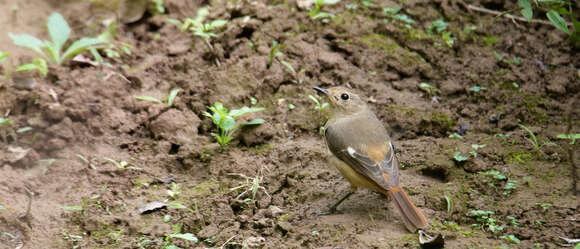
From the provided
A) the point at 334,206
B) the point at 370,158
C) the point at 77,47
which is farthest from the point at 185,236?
the point at 77,47

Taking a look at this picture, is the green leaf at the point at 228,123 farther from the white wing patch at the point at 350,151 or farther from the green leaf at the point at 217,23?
the green leaf at the point at 217,23

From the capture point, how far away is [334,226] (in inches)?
164

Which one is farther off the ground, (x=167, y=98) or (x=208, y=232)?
(x=167, y=98)

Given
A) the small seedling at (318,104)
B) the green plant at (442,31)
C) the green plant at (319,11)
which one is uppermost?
the green plant at (319,11)

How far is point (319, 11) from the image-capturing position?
6.53 metres

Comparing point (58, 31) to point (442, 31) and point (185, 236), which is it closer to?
point (185, 236)

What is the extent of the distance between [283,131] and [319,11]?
1.87 metres

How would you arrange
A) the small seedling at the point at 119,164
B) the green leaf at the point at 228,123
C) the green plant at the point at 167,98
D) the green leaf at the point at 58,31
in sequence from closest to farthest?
the small seedling at the point at 119,164 → the green leaf at the point at 228,123 → the green plant at the point at 167,98 → the green leaf at the point at 58,31

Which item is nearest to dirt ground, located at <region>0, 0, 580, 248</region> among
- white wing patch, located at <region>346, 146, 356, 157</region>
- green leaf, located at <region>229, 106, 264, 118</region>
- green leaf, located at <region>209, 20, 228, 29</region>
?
green leaf, located at <region>209, 20, 228, 29</region>

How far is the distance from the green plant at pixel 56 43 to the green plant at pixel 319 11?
7.63ft

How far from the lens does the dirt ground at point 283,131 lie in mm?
4215

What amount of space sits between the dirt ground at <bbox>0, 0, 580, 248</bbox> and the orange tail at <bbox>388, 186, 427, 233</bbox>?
84mm

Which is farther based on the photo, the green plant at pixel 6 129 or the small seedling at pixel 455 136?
the small seedling at pixel 455 136

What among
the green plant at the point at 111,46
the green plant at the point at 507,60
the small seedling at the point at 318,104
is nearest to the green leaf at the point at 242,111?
the small seedling at the point at 318,104
